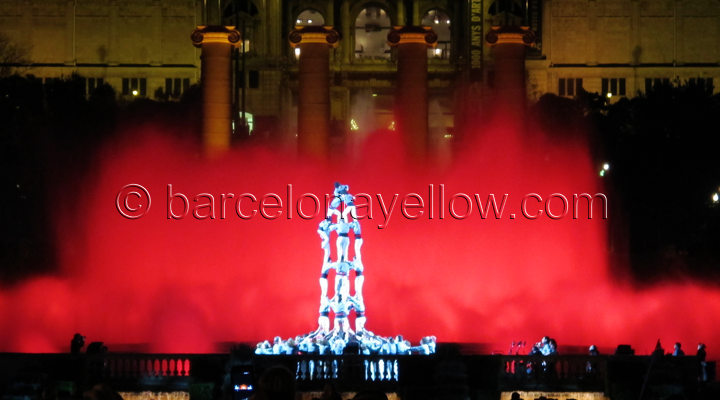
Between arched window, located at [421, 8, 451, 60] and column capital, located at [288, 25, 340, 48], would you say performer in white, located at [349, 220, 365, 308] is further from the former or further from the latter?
arched window, located at [421, 8, 451, 60]

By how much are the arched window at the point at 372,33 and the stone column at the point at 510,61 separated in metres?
42.8

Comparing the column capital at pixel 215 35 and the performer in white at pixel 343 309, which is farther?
the column capital at pixel 215 35

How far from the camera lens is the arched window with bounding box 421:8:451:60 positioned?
98.7 meters

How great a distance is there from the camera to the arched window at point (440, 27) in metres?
98.7

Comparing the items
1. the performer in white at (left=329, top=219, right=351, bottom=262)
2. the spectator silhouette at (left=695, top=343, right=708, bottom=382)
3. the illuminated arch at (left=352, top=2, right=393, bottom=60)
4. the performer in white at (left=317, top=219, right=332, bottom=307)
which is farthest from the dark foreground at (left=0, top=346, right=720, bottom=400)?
the illuminated arch at (left=352, top=2, right=393, bottom=60)

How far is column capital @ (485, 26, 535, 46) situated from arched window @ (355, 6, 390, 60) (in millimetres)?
43520

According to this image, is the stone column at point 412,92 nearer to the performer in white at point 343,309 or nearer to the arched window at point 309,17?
the performer in white at point 343,309

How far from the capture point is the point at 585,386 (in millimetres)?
32625

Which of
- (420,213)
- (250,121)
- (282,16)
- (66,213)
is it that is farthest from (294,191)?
(282,16)

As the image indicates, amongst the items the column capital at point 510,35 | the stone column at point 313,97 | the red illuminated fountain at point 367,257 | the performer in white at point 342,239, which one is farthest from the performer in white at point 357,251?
the column capital at point 510,35

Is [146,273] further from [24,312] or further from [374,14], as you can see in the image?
[374,14]

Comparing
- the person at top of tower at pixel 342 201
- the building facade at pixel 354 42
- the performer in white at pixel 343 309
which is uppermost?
the building facade at pixel 354 42

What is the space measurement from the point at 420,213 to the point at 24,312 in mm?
15925

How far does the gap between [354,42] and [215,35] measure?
4364 centimetres
